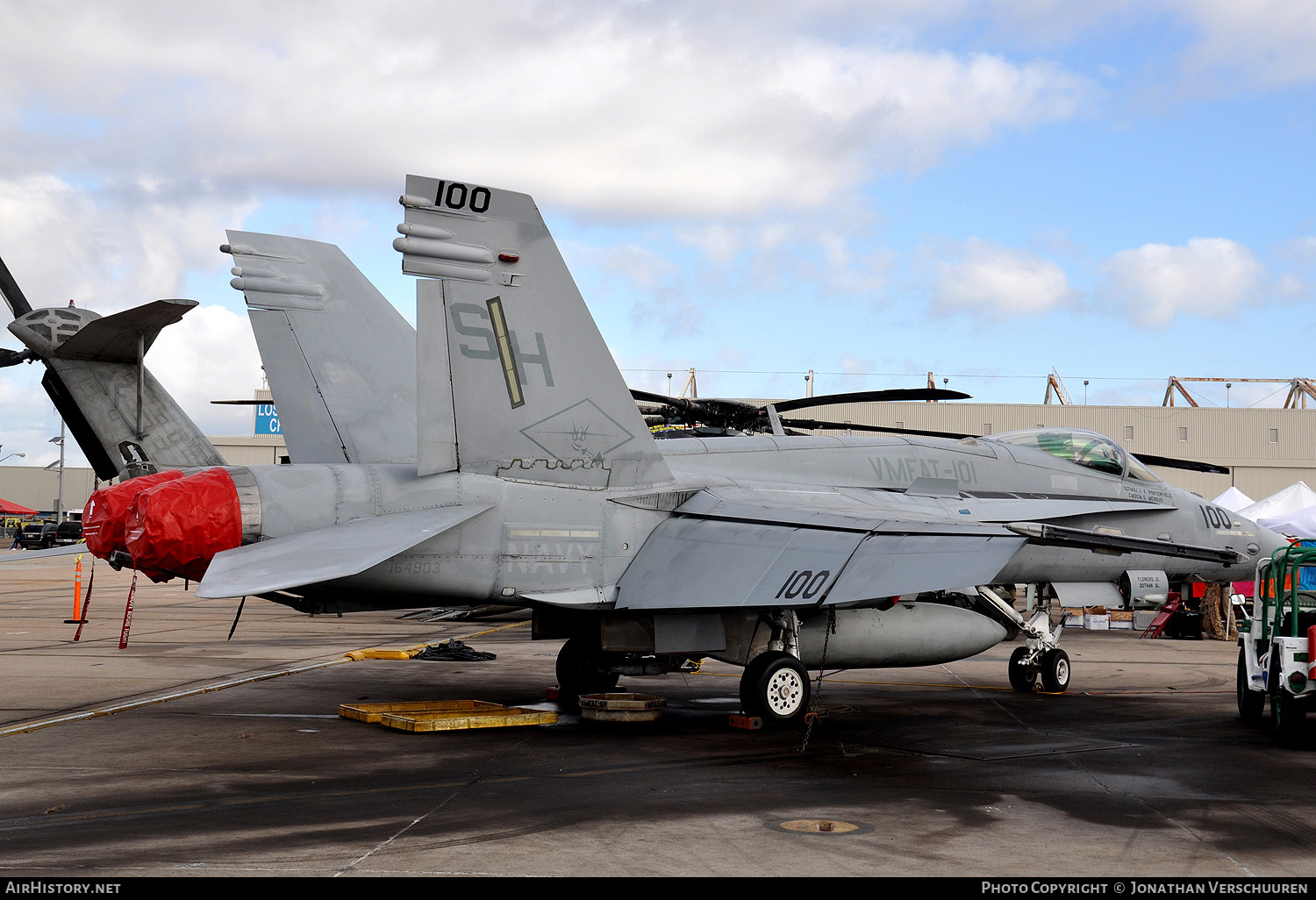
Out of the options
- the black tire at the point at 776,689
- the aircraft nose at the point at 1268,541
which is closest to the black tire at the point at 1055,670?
the aircraft nose at the point at 1268,541

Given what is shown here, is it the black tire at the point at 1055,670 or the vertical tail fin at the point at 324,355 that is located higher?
the vertical tail fin at the point at 324,355

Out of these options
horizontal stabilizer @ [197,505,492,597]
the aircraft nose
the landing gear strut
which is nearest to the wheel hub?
horizontal stabilizer @ [197,505,492,597]

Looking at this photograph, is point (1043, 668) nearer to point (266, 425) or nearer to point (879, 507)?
point (879, 507)

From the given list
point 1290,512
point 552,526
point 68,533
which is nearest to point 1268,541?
point 552,526

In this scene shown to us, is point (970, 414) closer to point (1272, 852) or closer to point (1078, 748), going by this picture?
point (1078, 748)

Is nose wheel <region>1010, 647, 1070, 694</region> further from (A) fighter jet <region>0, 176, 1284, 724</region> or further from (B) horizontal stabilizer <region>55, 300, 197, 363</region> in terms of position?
(B) horizontal stabilizer <region>55, 300, 197, 363</region>

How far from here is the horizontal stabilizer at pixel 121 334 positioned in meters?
10.9

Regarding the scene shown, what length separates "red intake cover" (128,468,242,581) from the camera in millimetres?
9070

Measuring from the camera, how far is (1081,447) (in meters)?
14.6

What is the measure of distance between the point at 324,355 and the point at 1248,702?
36.8 ft

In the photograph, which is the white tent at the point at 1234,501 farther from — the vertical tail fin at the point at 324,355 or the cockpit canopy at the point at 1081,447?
the vertical tail fin at the point at 324,355

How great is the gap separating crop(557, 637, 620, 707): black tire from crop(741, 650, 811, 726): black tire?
2.17 m

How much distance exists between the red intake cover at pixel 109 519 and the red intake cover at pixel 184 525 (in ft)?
0.42
